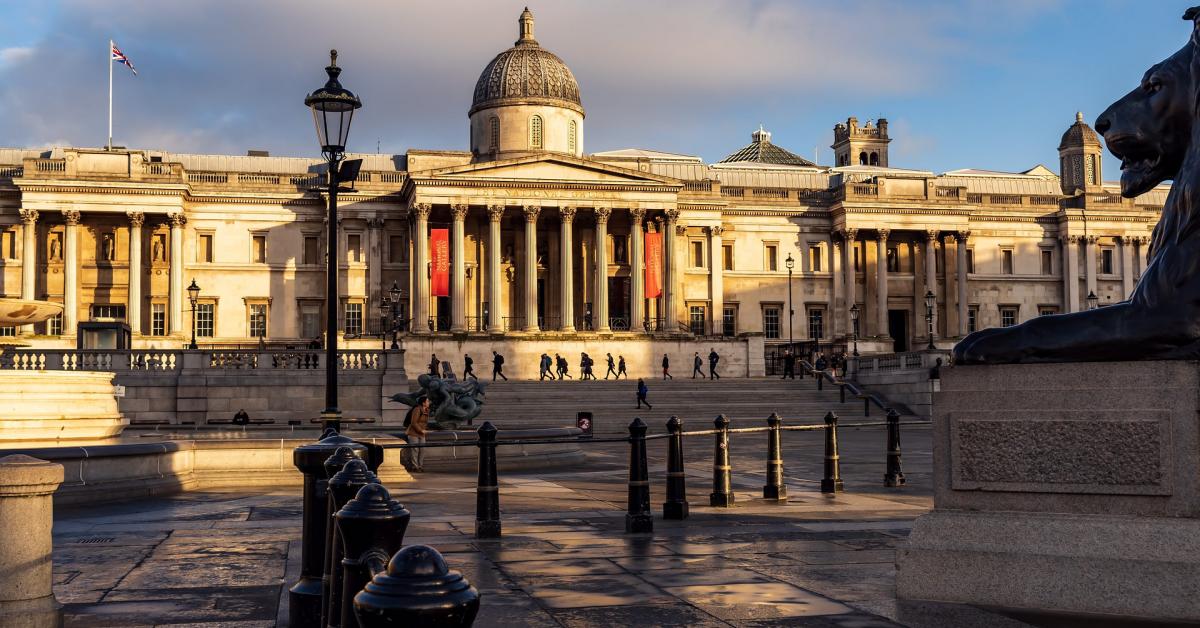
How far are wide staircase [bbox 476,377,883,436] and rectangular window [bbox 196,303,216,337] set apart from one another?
23845 mm

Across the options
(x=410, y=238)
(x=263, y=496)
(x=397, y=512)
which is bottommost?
(x=263, y=496)

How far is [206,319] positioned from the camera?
72.6m

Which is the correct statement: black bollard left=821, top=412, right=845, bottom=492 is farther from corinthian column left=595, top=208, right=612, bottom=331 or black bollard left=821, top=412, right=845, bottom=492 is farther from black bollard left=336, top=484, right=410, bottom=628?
corinthian column left=595, top=208, right=612, bottom=331

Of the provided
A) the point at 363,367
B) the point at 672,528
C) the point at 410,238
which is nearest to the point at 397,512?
the point at 672,528

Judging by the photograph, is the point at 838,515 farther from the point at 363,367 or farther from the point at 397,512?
the point at 363,367

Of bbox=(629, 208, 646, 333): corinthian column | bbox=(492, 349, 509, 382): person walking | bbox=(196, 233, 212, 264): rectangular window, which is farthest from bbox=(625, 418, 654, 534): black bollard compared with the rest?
bbox=(196, 233, 212, 264): rectangular window

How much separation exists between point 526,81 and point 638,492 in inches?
2530

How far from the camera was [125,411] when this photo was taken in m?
47.0

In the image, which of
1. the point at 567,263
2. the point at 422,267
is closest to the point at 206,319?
the point at 422,267

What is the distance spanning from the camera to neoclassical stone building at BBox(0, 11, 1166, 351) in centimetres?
6888

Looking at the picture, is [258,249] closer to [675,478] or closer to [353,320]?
[353,320]

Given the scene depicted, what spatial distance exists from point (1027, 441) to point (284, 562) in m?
6.42

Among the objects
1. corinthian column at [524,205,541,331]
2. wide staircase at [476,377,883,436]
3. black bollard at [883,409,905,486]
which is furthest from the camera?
corinthian column at [524,205,541,331]

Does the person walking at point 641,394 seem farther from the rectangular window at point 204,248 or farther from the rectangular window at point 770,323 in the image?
the rectangular window at point 204,248
